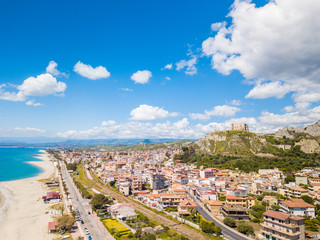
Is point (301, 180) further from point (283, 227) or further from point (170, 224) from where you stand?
point (170, 224)

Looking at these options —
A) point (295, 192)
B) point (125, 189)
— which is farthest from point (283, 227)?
point (125, 189)

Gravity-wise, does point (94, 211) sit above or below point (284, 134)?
below

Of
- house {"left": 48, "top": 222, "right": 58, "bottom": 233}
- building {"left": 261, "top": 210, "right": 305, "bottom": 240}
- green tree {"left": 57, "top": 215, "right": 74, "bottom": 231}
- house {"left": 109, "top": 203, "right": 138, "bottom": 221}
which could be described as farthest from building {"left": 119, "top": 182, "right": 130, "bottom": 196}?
building {"left": 261, "top": 210, "right": 305, "bottom": 240}

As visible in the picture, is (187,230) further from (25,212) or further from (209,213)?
(25,212)

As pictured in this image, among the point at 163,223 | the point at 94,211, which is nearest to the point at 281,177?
the point at 163,223

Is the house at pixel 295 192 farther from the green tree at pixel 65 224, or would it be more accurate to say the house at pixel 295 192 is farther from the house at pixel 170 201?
the green tree at pixel 65 224

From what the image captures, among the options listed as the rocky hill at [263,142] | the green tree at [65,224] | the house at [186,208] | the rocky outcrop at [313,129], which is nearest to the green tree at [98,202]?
the green tree at [65,224]
